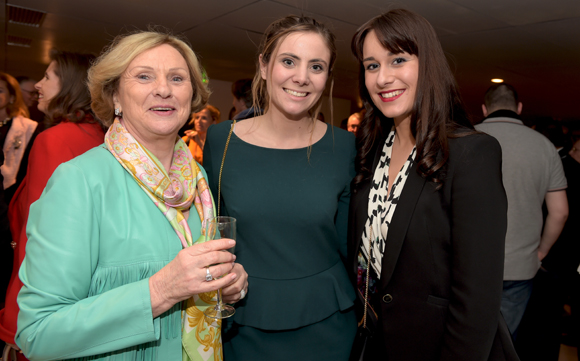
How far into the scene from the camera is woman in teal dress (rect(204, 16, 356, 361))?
5.21 feet

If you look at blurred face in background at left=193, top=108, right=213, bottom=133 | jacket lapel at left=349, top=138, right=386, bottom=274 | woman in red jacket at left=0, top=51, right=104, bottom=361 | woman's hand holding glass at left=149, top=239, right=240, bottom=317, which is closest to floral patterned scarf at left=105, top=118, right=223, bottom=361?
woman's hand holding glass at left=149, top=239, right=240, bottom=317

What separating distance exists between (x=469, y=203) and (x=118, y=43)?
130 centimetres

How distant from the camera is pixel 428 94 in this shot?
1453mm

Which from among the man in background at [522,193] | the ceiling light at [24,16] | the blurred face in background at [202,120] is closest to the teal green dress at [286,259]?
the man in background at [522,193]

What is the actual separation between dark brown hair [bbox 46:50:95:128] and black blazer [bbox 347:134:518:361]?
173 cm

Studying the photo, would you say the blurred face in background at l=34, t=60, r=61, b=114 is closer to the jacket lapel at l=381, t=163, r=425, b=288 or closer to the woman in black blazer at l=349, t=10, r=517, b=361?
the woman in black blazer at l=349, t=10, r=517, b=361

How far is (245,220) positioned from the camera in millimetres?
1611

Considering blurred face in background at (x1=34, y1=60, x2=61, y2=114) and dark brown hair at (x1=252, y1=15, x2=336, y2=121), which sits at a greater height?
dark brown hair at (x1=252, y1=15, x2=336, y2=121)

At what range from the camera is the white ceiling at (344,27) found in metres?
4.49

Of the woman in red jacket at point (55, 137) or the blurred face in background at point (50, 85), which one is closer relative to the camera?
the woman in red jacket at point (55, 137)

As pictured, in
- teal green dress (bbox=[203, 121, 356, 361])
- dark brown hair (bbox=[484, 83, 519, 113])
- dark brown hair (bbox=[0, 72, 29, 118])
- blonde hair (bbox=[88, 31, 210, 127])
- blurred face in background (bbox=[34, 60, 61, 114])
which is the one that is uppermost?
dark brown hair (bbox=[484, 83, 519, 113])

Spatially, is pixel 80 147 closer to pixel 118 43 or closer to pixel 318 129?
pixel 118 43

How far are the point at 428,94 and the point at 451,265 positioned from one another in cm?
61

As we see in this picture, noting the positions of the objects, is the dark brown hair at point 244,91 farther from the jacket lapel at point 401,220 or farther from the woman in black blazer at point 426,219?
the jacket lapel at point 401,220
